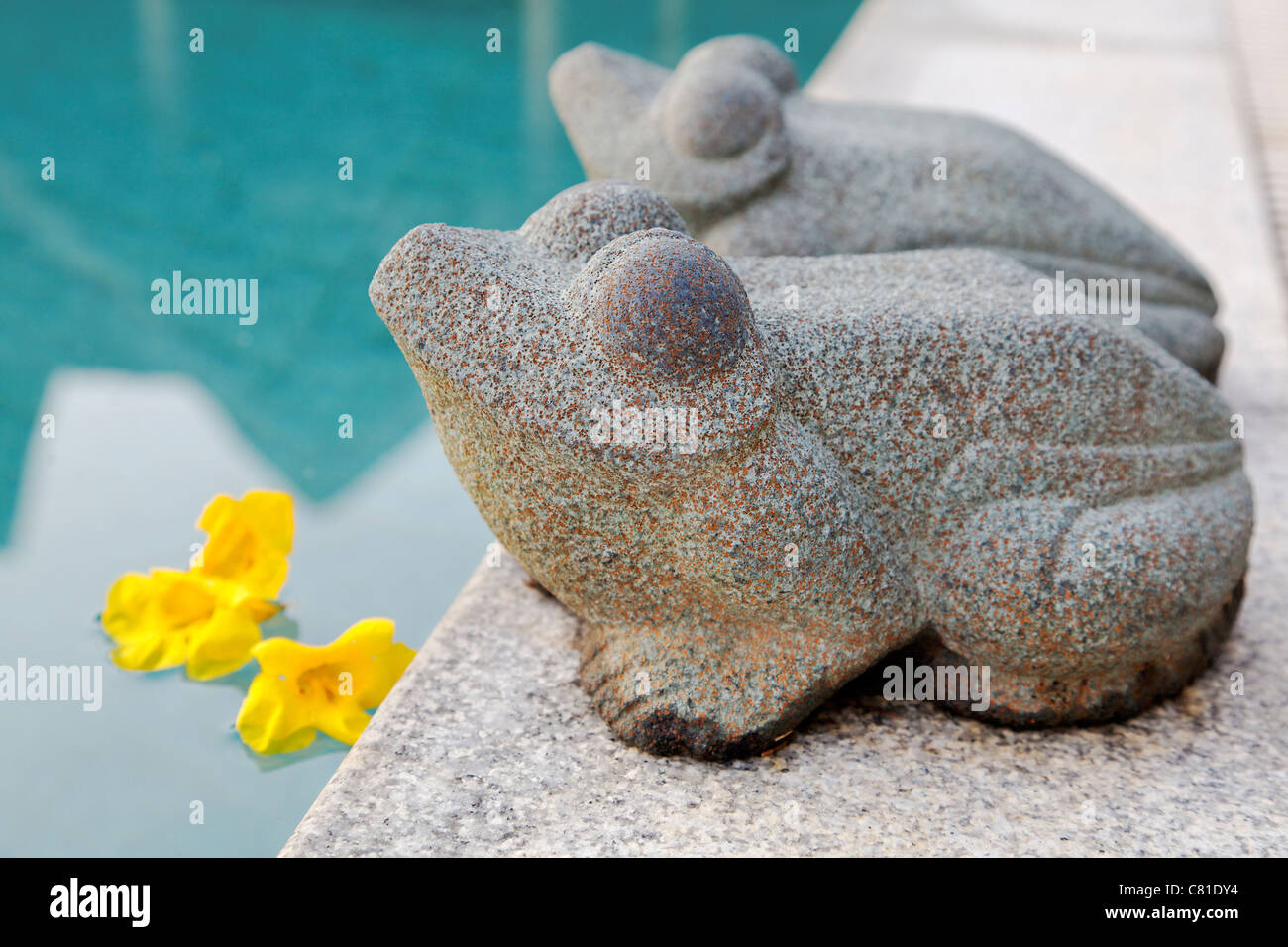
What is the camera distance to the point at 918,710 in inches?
80.4

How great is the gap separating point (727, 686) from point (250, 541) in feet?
3.84

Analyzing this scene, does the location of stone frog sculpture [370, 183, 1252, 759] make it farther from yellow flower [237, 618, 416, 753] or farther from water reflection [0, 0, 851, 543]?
water reflection [0, 0, 851, 543]

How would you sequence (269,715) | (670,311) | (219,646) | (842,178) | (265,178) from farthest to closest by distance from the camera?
1. (265,178)
2. (842,178)
3. (219,646)
4. (269,715)
5. (670,311)

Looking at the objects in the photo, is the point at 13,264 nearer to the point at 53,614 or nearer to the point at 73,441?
the point at 73,441

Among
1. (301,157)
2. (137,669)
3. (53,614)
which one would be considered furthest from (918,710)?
(301,157)

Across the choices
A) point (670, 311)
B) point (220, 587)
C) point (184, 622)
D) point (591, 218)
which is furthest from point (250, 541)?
point (670, 311)

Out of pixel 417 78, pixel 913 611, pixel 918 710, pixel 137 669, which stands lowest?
pixel 137 669

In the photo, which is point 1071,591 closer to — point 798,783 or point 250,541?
point 798,783

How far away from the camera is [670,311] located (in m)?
1.65

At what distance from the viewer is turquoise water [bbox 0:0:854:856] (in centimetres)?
235

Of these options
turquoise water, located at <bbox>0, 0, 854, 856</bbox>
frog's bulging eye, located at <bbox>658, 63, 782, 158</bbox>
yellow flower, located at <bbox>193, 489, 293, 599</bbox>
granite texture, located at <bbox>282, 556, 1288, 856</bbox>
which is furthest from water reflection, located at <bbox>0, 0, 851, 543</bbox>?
granite texture, located at <bbox>282, 556, 1288, 856</bbox>

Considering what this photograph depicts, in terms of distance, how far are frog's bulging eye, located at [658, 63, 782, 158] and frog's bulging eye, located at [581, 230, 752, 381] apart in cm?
104

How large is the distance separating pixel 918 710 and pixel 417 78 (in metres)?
6.53

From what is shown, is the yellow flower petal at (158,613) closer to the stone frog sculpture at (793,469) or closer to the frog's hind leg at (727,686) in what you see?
the stone frog sculpture at (793,469)
